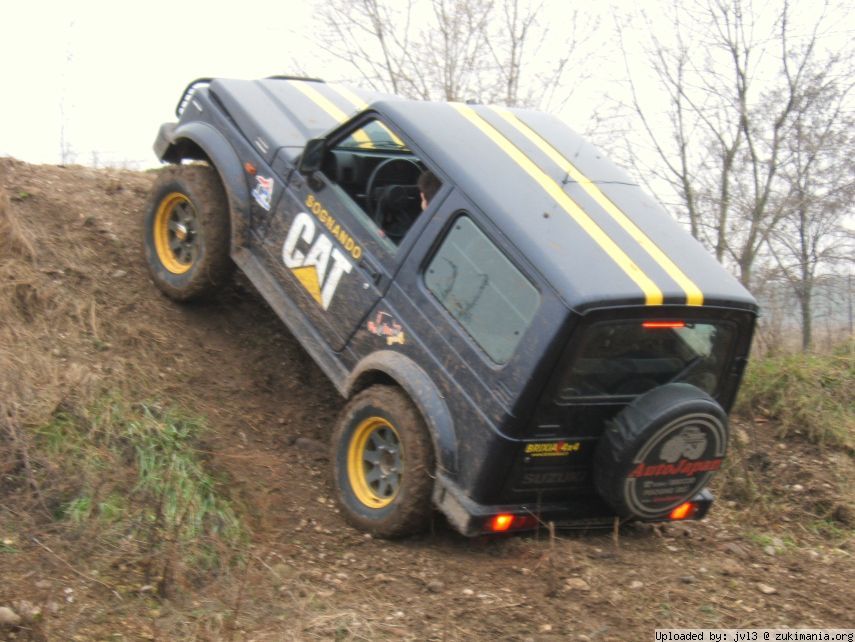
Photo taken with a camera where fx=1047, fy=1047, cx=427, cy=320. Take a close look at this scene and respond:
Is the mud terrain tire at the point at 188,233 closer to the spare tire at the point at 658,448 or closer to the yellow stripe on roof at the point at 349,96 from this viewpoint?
the yellow stripe on roof at the point at 349,96

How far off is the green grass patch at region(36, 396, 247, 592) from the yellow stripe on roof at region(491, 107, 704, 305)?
7.67 ft

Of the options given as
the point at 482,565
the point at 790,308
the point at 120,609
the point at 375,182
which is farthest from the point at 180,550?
the point at 790,308

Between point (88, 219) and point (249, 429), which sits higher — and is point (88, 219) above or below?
above

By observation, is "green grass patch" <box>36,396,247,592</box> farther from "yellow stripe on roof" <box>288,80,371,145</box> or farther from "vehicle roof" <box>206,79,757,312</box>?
"yellow stripe on roof" <box>288,80,371,145</box>

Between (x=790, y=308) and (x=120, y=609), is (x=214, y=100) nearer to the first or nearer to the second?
(x=120, y=609)

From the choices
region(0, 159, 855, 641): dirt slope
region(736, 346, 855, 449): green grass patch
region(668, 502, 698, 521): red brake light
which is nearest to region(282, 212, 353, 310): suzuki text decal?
region(0, 159, 855, 641): dirt slope

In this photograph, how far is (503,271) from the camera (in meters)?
4.76

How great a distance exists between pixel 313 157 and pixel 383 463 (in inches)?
68.2

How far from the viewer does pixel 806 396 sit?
7.09 metres

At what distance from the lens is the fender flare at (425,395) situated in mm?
4809

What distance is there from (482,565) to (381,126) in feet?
8.04

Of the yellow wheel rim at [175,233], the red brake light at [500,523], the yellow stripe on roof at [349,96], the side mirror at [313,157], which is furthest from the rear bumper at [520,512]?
the yellow stripe on roof at [349,96]

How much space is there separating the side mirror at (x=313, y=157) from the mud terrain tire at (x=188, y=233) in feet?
2.51

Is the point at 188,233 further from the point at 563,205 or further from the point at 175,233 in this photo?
the point at 563,205
